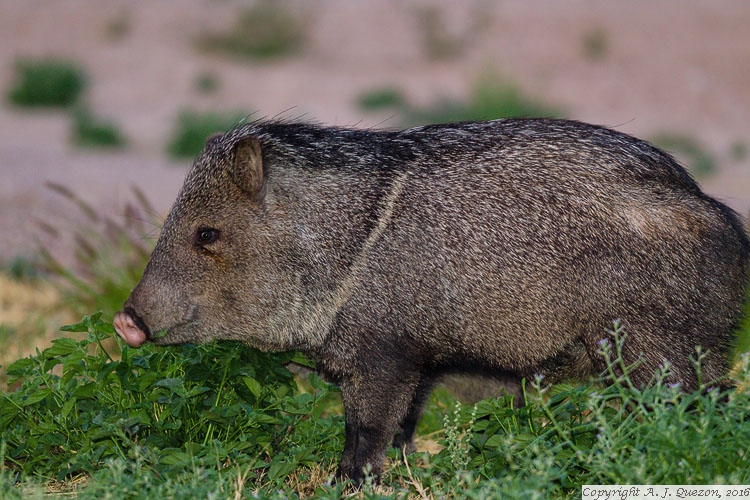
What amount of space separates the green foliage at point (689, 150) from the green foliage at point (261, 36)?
39.0 ft

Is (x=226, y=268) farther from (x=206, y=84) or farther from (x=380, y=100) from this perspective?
(x=206, y=84)

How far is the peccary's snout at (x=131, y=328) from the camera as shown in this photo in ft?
11.2

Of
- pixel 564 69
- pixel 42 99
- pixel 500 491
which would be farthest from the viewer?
pixel 564 69

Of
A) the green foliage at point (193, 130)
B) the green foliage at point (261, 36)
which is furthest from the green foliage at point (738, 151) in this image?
the green foliage at point (261, 36)

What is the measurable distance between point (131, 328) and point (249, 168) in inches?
→ 25.7

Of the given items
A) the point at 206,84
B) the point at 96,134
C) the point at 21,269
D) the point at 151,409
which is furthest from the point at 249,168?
the point at 206,84

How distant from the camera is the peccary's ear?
354cm

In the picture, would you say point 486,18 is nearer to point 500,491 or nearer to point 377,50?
point 377,50

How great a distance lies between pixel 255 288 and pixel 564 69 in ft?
67.9

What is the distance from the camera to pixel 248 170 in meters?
3.57

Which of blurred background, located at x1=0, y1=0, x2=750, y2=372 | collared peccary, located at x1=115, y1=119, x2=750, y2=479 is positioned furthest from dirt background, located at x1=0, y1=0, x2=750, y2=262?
collared peccary, located at x1=115, y1=119, x2=750, y2=479

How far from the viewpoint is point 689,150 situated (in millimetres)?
14656

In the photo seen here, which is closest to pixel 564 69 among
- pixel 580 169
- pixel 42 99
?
pixel 42 99

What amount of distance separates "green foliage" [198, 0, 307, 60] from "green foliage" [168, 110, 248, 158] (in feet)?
33.7
